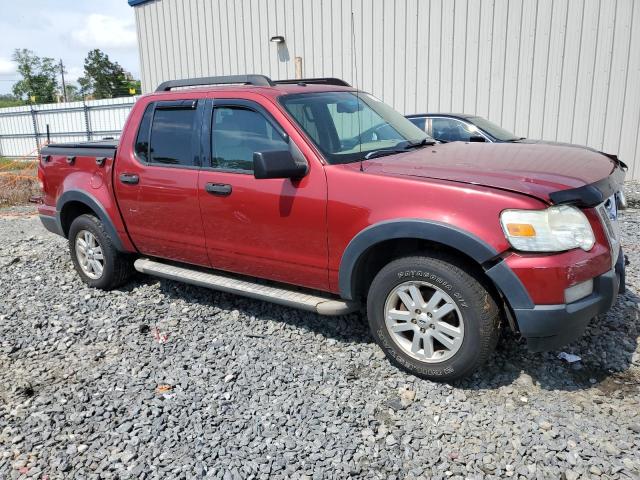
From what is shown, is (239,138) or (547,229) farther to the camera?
(239,138)

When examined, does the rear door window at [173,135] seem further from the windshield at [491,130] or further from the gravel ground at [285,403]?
the windshield at [491,130]

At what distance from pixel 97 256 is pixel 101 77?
65961 mm

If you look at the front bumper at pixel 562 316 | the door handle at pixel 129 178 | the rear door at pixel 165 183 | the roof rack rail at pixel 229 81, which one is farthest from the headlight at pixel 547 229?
the door handle at pixel 129 178

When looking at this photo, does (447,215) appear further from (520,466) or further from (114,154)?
(114,154)

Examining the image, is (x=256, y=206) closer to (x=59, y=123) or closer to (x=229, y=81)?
(x=229, y=81)

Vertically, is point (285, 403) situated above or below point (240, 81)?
below

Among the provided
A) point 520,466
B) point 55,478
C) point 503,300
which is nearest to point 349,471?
point 520,466

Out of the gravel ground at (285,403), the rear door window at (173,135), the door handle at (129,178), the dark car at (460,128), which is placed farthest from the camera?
the dark car at (460,128)

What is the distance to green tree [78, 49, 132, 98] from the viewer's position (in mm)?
62156

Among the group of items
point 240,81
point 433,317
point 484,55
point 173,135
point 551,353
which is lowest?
point 551,353

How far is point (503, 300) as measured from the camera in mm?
3121

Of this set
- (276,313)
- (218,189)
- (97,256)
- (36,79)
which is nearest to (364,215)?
(218,189)

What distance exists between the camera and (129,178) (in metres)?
4.64

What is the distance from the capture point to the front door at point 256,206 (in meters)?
3.62
